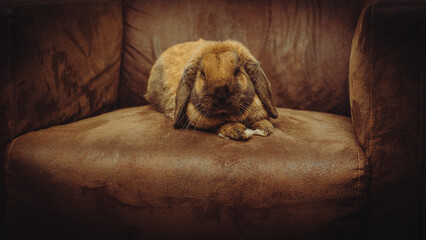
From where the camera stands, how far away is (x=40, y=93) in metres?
1.45

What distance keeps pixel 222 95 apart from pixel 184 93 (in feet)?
0.91

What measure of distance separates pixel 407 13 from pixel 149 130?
1217mm

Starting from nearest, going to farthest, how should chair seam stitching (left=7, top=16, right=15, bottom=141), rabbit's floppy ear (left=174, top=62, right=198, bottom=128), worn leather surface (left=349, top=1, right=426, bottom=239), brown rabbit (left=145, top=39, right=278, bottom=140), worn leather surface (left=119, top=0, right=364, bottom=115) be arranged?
worn leather surface (left=349, top=1, right=426, bottom=239) → chair seam stitching (left=7, top=16, right=15, bottom=141) → brown rabbit (left=145, top=39, right=278, bottom=140) → rabbit's floppy ear (left=174, top=62, right=198, bottom=128) → worn leather surface (left=119, top=0, right=364, bottom=115)

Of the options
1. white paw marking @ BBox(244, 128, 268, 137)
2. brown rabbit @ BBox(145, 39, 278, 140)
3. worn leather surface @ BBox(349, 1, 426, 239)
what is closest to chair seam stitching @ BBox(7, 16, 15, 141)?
brown rabbit @ BBox(145, 39, 278, 140)

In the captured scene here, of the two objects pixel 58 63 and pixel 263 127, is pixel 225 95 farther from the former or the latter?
pixel 58 63

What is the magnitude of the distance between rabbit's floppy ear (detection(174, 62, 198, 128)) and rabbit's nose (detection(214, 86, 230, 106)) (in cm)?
23

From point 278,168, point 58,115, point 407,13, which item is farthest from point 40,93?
point 407,13

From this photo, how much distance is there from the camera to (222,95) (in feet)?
4.55

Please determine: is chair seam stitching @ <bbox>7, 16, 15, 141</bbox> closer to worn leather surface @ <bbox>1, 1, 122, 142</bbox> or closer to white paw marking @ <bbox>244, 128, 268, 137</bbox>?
worn leather surface @ <bbox>1, 1, 122, 142</bbox>

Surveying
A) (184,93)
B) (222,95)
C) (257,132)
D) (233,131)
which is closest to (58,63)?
(184,93)

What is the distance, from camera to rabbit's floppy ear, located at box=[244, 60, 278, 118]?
1.57 m

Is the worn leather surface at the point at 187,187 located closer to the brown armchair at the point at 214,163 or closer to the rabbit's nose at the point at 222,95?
the brown armchair at the point at 214,163

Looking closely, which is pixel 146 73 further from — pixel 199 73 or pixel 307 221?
pixel 307 221

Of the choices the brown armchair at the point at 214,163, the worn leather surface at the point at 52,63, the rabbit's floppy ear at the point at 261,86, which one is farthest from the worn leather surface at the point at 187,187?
the rabbit's floppy ear at the point at 261,86
